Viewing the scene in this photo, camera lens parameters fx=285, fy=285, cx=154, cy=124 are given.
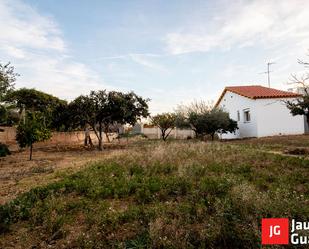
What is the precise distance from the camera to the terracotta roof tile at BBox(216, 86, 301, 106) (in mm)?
23141

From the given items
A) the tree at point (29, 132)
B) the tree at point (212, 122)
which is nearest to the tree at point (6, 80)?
the tree at point (29, 132)

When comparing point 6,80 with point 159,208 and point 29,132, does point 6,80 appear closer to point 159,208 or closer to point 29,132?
point 29,132

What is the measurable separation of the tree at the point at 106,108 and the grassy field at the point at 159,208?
12.4m

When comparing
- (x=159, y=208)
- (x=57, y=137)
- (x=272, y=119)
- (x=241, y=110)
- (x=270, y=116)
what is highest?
(x=241, y=110)

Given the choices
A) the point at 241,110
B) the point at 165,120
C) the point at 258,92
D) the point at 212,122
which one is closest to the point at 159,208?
the point at 212,122

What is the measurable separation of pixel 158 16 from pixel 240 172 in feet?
24.8

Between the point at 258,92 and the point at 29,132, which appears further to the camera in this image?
the point at 258,92

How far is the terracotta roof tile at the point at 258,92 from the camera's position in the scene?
2314 cm

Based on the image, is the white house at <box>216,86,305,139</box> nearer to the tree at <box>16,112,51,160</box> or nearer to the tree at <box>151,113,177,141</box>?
the tree at <box>151,113,177,141</box>

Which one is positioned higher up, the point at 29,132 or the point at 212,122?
the point at 212,122

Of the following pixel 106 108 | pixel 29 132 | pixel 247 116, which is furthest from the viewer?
pixel 247 116

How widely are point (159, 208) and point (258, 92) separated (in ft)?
73.1

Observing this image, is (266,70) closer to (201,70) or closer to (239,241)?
(201,70)

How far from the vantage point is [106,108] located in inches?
806
